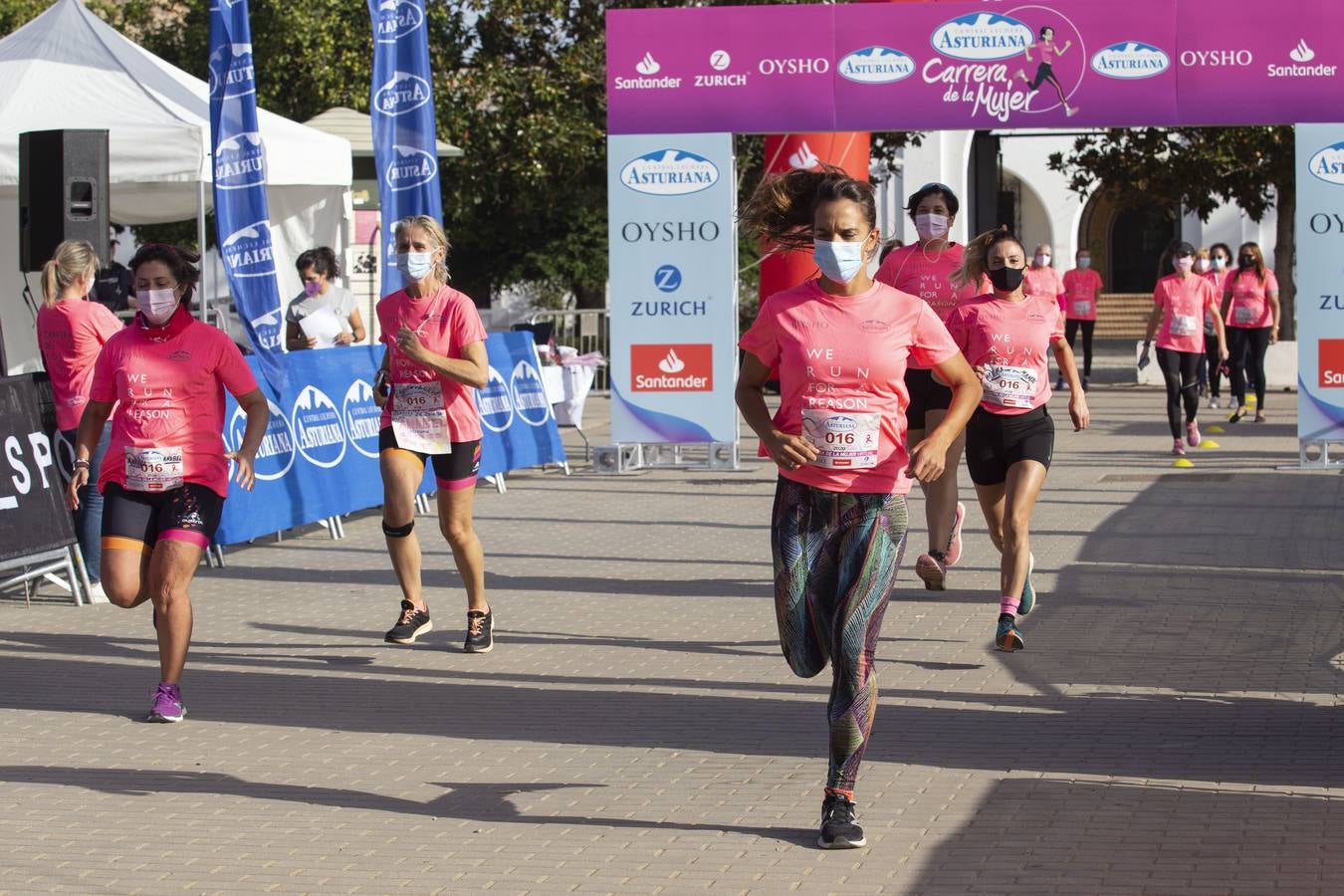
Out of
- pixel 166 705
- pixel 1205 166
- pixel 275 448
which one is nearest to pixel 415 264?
pixel 166 705

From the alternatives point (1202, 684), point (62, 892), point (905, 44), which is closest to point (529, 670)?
point (1202, 684)

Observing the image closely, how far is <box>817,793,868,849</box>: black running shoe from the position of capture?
5.48 m

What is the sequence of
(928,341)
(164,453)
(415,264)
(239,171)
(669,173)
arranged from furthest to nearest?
(669,173), (239,171), (415,264), (164,453), (928,341)

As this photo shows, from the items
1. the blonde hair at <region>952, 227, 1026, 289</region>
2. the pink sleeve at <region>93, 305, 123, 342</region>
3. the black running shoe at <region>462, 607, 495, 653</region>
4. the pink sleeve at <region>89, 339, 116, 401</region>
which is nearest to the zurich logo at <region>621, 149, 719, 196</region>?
the pink sleeve at <region>93, 305, 123, 342</region>

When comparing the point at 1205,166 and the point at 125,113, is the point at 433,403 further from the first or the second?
the point at 1205,166

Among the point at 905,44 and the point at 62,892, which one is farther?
the point at 905,44

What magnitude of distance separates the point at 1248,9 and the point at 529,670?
375 inches

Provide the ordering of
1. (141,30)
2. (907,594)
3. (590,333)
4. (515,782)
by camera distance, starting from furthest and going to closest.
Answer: (141,30) → (590,333) → (907,594) → (515,782)

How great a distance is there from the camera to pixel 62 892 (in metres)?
5.18

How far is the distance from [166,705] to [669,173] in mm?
9693

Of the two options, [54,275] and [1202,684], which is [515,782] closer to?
[1202,684]

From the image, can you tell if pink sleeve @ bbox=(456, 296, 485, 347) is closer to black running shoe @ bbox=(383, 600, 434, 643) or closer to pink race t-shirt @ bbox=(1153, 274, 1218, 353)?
black running shoe @ bbox=(383, 600, 434, 643)

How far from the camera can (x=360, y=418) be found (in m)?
13.2

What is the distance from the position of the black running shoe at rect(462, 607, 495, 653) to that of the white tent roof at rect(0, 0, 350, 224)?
25.6 feet
